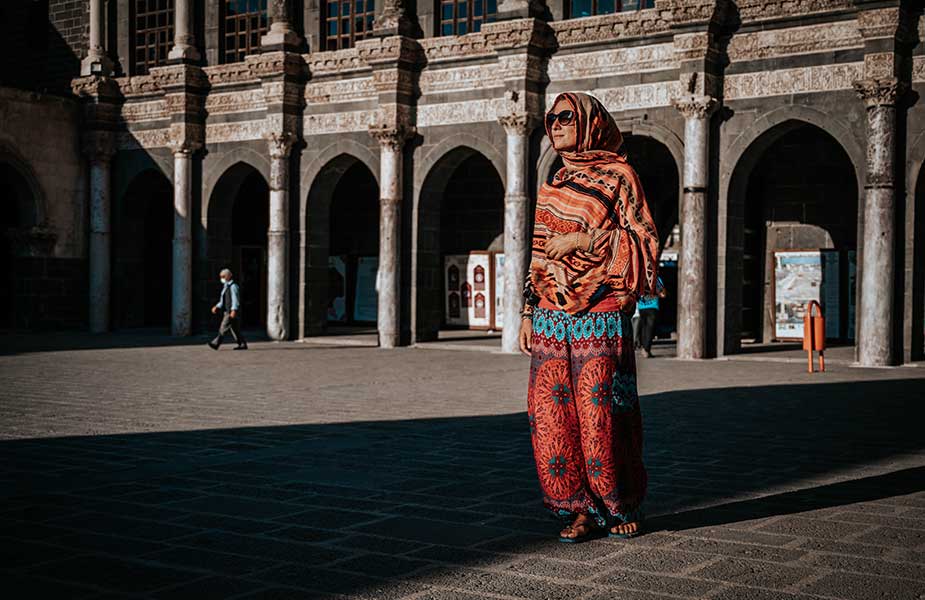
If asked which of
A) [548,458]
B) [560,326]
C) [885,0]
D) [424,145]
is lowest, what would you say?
[548,458]

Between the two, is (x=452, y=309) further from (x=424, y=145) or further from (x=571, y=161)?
(x=571, y=161)

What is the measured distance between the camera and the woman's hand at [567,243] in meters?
5.02

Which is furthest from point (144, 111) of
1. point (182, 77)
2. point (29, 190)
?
point (29, 190)

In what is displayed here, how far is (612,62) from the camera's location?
58.5 ft

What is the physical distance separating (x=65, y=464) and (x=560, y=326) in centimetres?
366

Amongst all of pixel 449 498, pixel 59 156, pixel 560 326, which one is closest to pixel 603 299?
pixel 560 326

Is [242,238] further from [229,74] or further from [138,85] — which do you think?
[229,74]

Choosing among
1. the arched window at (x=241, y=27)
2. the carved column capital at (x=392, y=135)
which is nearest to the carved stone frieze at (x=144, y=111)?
the arched window at (x=241, y=27)

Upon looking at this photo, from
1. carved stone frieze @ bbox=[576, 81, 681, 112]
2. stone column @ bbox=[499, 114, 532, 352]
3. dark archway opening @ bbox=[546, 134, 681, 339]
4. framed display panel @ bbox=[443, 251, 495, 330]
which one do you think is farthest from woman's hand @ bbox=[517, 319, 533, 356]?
framed display panel @ bbox=[443, 251, 495, 330]

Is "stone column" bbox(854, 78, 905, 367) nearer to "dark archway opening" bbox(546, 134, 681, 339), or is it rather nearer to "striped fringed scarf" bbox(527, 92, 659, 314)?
"dark archway opening" bbox(546, 134, 681, 339)

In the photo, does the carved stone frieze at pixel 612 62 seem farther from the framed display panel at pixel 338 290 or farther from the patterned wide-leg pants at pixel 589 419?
the patterned wide-leg pants at pixel 589 419

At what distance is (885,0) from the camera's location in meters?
15.1

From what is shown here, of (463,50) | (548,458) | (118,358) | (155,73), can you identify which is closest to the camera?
(548,458)

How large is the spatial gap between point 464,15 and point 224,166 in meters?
6.39
